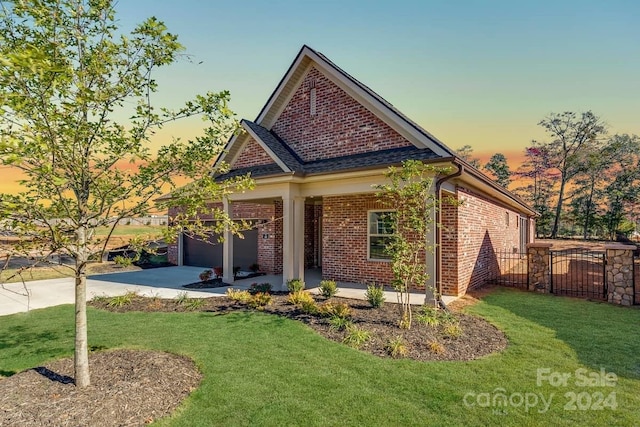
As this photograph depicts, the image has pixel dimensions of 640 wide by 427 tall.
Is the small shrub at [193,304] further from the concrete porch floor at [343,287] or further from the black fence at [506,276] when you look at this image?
the black fence at [506,276]

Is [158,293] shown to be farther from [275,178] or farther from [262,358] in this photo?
[262,358]

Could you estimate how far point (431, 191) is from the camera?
26.1 ft

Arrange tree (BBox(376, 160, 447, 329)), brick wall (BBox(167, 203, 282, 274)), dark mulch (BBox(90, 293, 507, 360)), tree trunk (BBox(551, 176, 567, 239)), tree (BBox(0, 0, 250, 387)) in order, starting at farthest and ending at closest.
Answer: tree trunk (BBox(551, 176, 567, 239)) → brick wall (BBox(167, 203, 282, 274)) → tree (BBox(376, 160, 447, 329)) → dark mulch (BBox(90, 293, 507, 360)) → tree (BBox(0, 0, 250, 387))

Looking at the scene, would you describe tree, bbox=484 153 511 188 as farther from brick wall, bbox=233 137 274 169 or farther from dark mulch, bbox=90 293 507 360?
dark mulch, bbox=90 293 507 360

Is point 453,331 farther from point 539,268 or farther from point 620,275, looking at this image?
point 539,268

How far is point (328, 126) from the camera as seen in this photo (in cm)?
1150

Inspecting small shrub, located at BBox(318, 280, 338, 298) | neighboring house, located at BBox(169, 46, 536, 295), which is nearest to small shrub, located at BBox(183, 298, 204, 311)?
neighboring house, located at BBox(169, 46, 536, 295)

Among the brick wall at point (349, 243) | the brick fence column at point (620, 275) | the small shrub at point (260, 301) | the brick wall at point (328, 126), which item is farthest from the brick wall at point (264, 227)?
the brick fence column at point (620, 275)

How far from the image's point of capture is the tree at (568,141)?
3269 cm

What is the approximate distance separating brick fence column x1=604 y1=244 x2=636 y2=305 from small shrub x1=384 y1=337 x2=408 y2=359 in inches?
264

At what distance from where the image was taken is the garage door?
1438 cm

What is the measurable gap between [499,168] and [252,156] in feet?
128

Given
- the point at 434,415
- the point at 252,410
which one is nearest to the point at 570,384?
the point at 434,415

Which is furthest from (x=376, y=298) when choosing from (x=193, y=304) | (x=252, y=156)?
(x=252, y=156)
